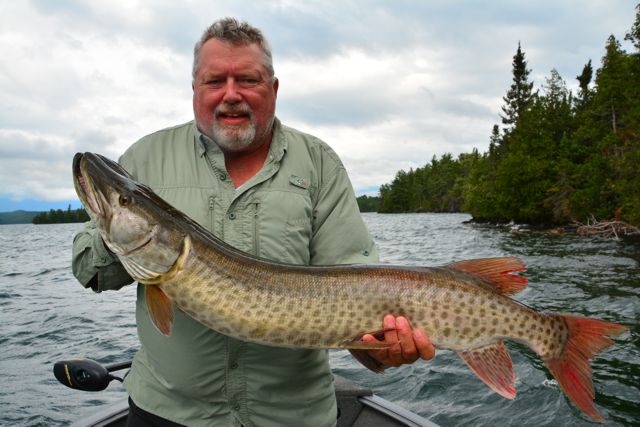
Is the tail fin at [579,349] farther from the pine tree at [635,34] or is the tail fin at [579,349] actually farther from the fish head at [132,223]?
the pine tree at [635,34]

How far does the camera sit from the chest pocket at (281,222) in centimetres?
254

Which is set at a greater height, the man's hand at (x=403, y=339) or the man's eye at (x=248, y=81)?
the man's eye at (x=248, y=81)

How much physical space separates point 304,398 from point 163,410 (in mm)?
662

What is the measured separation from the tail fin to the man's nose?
1948 mm

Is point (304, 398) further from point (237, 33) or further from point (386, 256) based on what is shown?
point (386, 256)

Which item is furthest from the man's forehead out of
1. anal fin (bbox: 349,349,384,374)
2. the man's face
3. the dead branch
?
the dead branch

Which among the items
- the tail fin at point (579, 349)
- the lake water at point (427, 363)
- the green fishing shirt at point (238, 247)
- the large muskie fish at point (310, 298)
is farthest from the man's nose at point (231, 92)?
the lake water at point (427, 363)

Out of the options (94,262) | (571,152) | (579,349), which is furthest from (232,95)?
(571,152)

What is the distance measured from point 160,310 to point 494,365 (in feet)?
5.32

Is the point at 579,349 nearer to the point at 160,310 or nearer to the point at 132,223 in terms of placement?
the point at 160,310

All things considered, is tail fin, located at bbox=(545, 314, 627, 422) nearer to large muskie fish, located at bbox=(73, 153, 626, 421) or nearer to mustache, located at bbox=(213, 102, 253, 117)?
large muskie fish, located at bbox=(73, 153, 626, 421)

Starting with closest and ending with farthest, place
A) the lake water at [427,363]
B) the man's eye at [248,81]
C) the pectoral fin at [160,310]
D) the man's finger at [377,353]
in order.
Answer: the pectoral fin at [160,310] < the man's finger at [377,353] < the man's eye at [248,81] < the lake water at [427,363]

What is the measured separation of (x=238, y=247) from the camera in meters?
2.56

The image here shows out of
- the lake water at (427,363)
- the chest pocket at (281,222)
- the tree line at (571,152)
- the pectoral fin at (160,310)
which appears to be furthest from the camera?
the tree line at (571,152)
